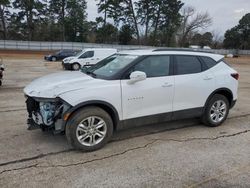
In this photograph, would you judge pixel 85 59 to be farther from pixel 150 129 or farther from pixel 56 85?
pixel 56 85

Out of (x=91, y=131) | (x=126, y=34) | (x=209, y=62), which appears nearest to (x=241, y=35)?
(x=126, y=34)

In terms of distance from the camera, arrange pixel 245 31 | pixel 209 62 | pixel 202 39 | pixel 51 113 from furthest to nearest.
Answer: pixel 202 39 < pixel 245 31 < pixel 209 62 < pixel 51 113

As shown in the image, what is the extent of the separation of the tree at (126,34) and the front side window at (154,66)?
57.7 metres

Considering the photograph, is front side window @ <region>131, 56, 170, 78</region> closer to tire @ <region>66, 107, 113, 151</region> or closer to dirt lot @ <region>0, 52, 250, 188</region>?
tire @ <region>66, 107, 113, 151</region>

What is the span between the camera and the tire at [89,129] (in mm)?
4281

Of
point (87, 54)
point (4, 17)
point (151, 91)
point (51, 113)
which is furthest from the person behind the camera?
point (4, 17)

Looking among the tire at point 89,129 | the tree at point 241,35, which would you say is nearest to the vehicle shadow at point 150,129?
the tire at point 89,129

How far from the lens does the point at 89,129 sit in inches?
174

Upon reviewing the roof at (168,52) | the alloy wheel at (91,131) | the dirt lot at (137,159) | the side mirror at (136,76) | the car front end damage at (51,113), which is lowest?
the dirt lot at (137,159)

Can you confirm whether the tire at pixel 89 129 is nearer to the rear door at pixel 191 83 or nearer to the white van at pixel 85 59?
the rear door at pixel 191 83

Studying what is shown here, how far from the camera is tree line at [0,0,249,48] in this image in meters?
55.2

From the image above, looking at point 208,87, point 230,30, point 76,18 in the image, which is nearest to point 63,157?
point 208,87

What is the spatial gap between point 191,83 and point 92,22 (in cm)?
6055

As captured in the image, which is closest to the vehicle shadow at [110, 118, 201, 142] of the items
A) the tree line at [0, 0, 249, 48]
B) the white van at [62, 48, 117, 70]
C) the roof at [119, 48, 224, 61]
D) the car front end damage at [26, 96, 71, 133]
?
the car front end damage at [26, 96, 71, 133]
